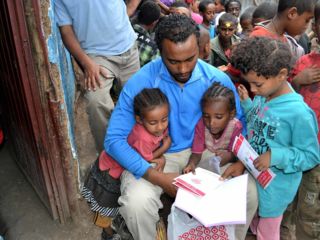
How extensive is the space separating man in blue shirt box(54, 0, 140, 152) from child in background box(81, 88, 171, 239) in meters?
0.55

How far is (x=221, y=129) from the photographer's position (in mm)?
2201

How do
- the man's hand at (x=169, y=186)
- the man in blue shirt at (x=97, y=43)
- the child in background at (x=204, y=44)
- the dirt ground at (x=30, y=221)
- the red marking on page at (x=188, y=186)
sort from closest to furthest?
the red marking on page at (x=188, y=186), the man's hand at (x=169, y=186), the dirt ground at (x=30, y=221), the man in blue shirt at (x=97, y=43), the child in background at (x=204, y=44)

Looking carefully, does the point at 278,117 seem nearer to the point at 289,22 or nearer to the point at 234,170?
the point at 234,170

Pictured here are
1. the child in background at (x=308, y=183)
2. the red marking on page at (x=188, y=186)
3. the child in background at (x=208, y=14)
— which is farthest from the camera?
the child in background at (x=208, y=14)

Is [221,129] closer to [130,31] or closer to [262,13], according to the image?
[130,31]

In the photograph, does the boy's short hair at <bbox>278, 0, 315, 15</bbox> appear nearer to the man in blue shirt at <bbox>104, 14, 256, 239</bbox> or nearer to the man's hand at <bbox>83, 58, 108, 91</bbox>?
the man in blue shirt at <bbox>104, 14, 256, 239</bbox>

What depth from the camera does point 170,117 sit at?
2225 millimetres

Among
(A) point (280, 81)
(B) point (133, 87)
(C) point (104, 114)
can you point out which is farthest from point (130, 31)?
(A) point (280, 81)

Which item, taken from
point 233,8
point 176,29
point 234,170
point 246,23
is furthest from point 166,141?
point 233,8

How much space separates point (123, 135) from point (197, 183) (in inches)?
21.0

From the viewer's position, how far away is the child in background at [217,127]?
210cm

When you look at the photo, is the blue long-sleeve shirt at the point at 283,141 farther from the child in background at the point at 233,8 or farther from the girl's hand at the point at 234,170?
the child in background at the point at 233,8

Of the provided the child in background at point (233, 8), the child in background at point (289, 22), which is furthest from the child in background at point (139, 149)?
the child in background at point (233, 8)

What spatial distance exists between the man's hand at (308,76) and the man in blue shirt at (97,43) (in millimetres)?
1358
